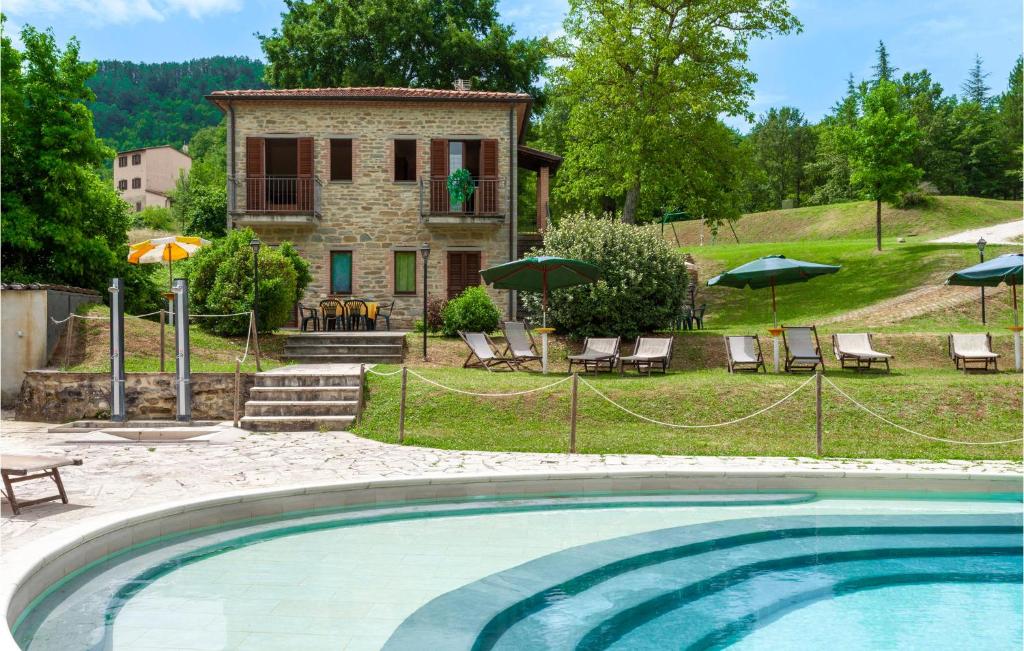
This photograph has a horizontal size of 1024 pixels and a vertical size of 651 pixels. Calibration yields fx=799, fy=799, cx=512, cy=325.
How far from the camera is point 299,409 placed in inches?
457

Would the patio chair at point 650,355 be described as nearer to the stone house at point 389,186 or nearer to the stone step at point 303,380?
the stone step at point 303,380

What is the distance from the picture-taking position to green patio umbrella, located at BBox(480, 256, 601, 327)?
15.1m

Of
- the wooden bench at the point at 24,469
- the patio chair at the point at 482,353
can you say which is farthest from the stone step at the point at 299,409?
the wooden bench at the point at 24,469

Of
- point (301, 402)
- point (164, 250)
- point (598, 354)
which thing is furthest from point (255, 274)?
point (598, 354)

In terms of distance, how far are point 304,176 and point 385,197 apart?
2.23m

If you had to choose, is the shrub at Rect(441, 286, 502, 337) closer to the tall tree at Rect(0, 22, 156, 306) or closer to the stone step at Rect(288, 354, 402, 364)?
the stone step at Rect(288, 354, 402, 364)

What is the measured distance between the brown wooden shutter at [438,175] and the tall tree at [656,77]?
6.09 m

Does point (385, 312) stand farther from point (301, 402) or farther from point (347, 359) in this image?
point (301, 402)

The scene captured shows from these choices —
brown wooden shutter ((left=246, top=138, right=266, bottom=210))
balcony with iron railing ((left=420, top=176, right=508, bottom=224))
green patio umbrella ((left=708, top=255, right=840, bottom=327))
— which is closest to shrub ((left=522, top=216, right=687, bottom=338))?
green patio umbrella ((left=708, top=255, right=840, bottom=327))

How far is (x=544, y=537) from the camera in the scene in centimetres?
671

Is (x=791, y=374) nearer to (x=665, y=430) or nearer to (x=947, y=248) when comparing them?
(x=665, y=430)

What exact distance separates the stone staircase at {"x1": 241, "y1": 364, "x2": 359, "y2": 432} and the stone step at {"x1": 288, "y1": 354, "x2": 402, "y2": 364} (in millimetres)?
3442

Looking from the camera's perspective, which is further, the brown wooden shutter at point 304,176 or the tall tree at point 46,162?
the brown wooden shutter at point 304,176

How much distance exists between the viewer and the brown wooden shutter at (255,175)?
70.9 ft
